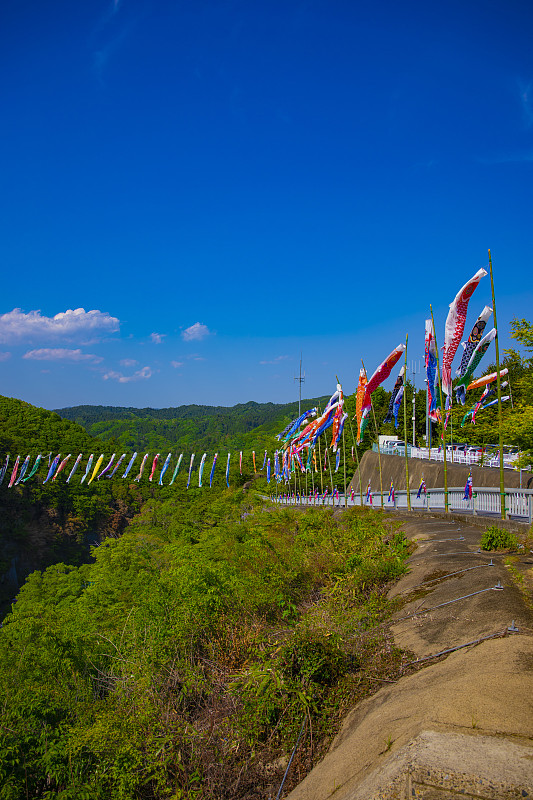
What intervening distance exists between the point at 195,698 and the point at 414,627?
3402 mm

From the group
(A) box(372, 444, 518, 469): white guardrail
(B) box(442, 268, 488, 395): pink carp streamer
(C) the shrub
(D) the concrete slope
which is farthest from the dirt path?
(A) box(372, 444, 518, 469): white guardrail

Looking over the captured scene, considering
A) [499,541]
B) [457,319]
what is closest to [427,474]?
[457,319]

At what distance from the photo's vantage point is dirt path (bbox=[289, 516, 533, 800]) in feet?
11.7

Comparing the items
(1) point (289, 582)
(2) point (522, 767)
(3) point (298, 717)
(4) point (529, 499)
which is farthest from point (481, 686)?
(4) point (529, 499)

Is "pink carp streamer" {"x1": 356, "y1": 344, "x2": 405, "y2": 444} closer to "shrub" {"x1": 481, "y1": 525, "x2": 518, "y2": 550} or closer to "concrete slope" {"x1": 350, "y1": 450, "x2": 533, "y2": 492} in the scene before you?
"concrete slope" {"x1": 350, "y1": 450, "x2": 533, "y2": 492}

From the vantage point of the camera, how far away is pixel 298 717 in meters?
6.17

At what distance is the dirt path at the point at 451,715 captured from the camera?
3.56 meters

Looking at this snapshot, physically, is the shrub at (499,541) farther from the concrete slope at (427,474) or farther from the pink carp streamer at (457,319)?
the concrete slope at (427,474)

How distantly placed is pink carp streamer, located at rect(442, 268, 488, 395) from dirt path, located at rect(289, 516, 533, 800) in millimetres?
6731

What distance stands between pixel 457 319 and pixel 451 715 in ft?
35.1

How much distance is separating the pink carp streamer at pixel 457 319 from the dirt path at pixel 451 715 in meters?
6.73

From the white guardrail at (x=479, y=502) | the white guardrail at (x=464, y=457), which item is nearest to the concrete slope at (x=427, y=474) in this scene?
the white guardrail at (x=464, y=457)

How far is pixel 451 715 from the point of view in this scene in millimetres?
4398

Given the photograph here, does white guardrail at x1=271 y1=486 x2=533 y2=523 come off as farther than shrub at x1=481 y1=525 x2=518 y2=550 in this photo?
Yes
